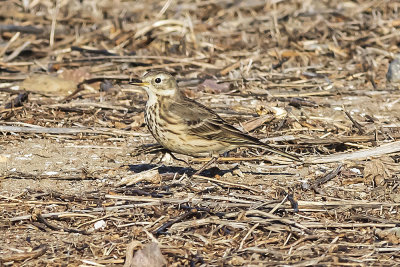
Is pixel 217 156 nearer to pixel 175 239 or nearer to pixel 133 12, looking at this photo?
pixel 175 239

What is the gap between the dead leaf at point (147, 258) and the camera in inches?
213

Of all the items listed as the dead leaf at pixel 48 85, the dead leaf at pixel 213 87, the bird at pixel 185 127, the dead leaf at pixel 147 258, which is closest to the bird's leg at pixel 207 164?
the bird at pixel 185 127

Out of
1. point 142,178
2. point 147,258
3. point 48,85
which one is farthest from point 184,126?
point 48,85

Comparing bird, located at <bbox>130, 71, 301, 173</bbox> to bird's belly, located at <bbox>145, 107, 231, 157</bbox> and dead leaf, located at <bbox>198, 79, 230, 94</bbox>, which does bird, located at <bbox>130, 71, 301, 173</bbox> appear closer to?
bird's belly, located at <bbox>145, 107, 231, 157</bbox>

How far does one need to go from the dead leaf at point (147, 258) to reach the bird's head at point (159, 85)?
2.56 m

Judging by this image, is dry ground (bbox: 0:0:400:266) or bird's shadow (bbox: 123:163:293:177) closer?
dry ground (bbox: 0:0:400:266)

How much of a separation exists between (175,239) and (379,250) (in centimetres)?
157

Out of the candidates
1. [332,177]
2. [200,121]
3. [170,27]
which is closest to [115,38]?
[170,27]

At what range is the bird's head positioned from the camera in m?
7.75

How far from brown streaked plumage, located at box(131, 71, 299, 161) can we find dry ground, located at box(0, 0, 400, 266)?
0.29 metres

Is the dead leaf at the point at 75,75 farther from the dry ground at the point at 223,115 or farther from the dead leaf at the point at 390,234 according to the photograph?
the dead leaf at the point at 390,234

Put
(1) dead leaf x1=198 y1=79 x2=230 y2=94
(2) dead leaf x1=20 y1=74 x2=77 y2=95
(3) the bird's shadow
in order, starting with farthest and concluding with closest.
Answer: (2) dead leaf x1=20 y1=74 x2=77 y2=95 < (1) dead leaf x1=198 y1=79 x2=230 y2=94 < (3) the bird's shadow

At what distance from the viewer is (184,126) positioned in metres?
7.41

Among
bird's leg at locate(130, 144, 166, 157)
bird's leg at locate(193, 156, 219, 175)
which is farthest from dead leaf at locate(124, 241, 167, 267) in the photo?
bird's leg at locate(130, 144, 166, 157)
